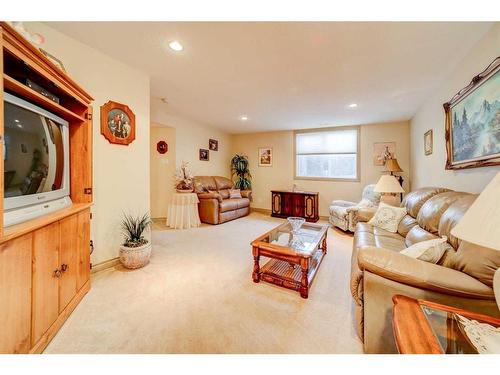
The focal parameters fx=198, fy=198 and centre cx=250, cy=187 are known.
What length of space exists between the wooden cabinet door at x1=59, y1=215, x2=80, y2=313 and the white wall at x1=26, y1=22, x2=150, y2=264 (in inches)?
23.7

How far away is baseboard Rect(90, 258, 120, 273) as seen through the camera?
2.15 m

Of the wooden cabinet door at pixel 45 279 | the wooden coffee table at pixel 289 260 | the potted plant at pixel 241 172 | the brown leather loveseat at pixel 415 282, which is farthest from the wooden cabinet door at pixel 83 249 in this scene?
the potted plant at pixel 241 172

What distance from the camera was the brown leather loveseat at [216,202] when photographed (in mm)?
4426

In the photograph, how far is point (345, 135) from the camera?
16.4 feet

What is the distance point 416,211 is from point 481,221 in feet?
6.95

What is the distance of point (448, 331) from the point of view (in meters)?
0.75

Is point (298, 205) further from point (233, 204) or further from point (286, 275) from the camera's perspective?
point (286, 275)

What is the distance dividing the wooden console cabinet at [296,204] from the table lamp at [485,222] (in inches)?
167

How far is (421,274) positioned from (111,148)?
9.51 feet

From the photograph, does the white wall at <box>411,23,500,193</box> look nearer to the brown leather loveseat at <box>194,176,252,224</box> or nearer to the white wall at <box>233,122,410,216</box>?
the white wall at <box>233,122,410,216</box>

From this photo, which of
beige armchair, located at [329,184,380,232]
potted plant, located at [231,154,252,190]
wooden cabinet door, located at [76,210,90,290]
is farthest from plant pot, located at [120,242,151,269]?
potted plant, located at [231,154,252,190]

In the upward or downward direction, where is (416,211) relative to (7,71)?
downward
